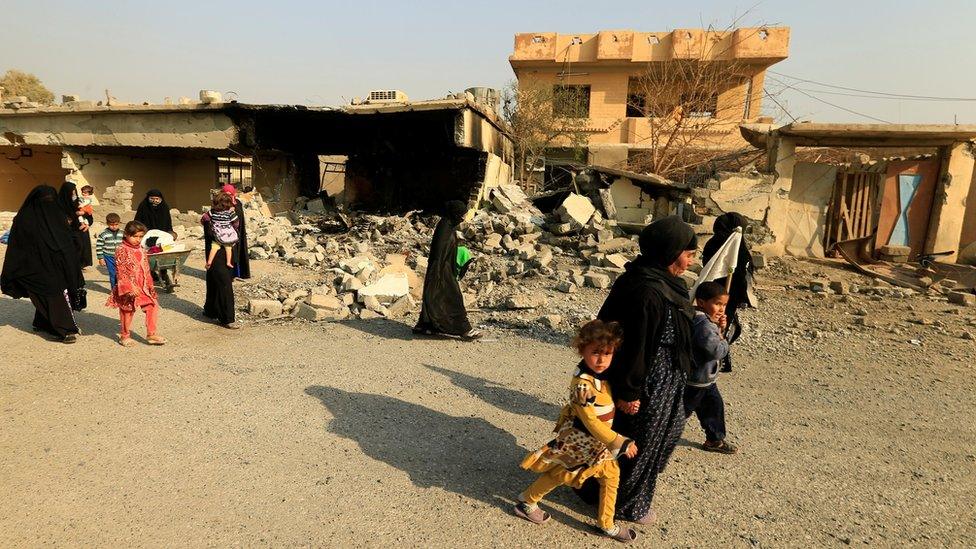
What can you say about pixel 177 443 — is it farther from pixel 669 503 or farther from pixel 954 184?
pixel 954 184

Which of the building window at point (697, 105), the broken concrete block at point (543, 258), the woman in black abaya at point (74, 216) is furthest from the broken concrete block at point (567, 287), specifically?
the building window at point (697, 105)

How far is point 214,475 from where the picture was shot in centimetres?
284

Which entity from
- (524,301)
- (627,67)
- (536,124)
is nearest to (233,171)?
(536,124)

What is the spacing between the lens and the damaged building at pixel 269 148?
40.0 ft

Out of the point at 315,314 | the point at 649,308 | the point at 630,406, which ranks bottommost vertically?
the point at 315,314

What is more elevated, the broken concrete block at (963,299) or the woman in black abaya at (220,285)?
the woman in black abaya at (220,285)

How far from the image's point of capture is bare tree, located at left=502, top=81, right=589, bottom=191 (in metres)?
18.8

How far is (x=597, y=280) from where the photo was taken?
778 centimetres

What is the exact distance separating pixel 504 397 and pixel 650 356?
1.96 meters

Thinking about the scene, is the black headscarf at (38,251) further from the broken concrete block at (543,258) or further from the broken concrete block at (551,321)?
the broken concrete block at (543,258)


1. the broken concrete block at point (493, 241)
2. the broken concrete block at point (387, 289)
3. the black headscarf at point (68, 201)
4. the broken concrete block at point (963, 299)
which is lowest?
the broken concrete block at point (963, 299)

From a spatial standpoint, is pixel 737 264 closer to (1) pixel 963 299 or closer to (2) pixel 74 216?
(1) pixel 963 299

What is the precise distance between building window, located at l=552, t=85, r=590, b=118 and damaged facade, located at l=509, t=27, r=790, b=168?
8 cm

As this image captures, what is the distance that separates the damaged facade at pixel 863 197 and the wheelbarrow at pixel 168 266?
864 centimetres
